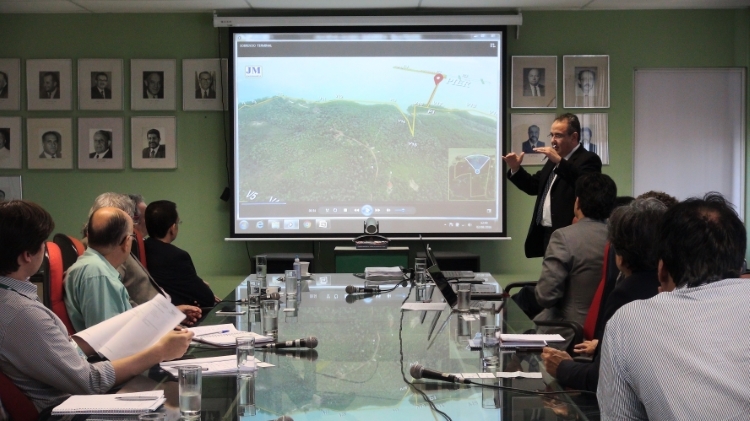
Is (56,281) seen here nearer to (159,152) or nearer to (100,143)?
(159,152)

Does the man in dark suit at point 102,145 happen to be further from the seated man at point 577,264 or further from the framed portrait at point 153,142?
the seated man at point 577,264

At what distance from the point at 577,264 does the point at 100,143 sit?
4.76 meters

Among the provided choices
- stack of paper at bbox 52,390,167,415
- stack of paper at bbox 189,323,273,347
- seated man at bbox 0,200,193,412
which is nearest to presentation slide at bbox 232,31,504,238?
stack of paper at bbox 189,323,273,347

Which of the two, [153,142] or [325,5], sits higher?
[325,5]

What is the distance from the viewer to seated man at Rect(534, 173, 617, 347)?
143 inches

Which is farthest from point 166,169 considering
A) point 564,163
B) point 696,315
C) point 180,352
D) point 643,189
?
point 696,315

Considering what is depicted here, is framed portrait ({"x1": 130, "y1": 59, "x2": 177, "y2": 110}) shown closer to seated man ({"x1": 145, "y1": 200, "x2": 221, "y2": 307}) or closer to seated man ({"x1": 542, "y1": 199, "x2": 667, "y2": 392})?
seated man ({"x1": 145, "y1": 200, "x2": 221, "y2": 307})

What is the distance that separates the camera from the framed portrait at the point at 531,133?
6.87m

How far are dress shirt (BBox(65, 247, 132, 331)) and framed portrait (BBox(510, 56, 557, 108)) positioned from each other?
467 centimetres

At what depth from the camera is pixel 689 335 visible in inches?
59.0

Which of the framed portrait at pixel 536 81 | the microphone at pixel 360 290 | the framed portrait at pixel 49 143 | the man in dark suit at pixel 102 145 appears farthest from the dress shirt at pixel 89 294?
the framed portrait at pixel 536 81

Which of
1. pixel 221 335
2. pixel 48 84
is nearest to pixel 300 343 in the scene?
pixel 221 335

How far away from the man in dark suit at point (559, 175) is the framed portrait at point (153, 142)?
119 inches

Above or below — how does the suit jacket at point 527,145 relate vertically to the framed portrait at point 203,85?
below
